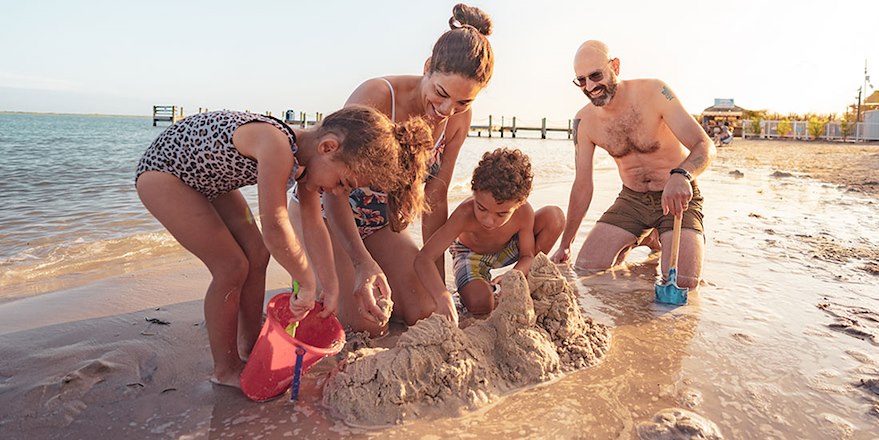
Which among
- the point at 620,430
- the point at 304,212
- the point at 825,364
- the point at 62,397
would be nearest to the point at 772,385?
the point at 825,364

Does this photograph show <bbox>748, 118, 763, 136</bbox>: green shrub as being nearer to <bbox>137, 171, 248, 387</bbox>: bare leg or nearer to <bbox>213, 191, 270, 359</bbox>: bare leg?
<bbox>213, 191, 270, 359</bbox>: bare leg

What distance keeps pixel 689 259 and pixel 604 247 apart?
1.86 ft

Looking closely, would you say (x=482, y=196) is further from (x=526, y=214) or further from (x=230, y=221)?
(x=230, y=221)

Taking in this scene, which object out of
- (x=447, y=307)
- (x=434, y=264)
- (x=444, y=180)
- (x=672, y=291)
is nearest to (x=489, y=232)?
(x=444, y=180)

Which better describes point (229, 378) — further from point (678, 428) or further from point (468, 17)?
point (468, 17)

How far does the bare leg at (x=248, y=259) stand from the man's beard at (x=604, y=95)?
2.43 m

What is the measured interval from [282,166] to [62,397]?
111cm

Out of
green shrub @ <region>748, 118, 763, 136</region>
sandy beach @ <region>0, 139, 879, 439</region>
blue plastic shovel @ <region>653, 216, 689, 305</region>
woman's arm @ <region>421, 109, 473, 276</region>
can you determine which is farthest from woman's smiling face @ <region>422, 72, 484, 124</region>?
green shrub @ <region>748, 118, 763, 136</region>

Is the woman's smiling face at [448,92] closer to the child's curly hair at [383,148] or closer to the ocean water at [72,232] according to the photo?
the child's curly hair at [383,148]

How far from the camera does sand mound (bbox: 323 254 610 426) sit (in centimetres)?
180

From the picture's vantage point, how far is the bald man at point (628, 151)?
3586mm

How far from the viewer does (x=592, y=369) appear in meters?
2.13

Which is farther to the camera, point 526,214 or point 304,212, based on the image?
point 526,214

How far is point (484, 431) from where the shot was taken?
1.70 meters
